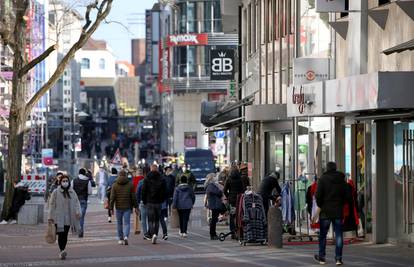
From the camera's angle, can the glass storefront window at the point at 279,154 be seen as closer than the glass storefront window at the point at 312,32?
No

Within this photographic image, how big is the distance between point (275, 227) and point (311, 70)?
444 centimetres

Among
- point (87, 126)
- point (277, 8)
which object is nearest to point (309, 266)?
point (277, 8)

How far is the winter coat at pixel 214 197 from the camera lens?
2624 centimetres

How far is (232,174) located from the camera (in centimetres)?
2584

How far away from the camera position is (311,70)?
26047mm

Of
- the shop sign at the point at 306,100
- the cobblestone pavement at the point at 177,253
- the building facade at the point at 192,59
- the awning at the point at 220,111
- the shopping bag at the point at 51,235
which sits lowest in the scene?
the cobblestone pavement at the point at 177,253

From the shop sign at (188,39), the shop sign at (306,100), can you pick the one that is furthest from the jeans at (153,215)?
the shop sign at (188,39)

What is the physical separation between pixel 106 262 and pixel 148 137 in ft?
414

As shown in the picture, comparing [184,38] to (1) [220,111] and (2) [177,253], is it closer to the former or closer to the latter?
(1) [220,111]

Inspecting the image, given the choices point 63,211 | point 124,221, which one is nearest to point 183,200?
point 124,221

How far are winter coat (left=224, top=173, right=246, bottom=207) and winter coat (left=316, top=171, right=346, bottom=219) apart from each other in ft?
21.8

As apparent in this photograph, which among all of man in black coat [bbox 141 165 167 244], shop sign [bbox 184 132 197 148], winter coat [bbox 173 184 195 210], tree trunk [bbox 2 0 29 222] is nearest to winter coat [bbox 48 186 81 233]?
man in black coat [bbox 141 165 167 244]

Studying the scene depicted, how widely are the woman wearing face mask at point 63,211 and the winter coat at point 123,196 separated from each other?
348 centimetres

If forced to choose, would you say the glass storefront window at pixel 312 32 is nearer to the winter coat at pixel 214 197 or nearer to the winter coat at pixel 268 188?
the winter coat at pixel 268 188
